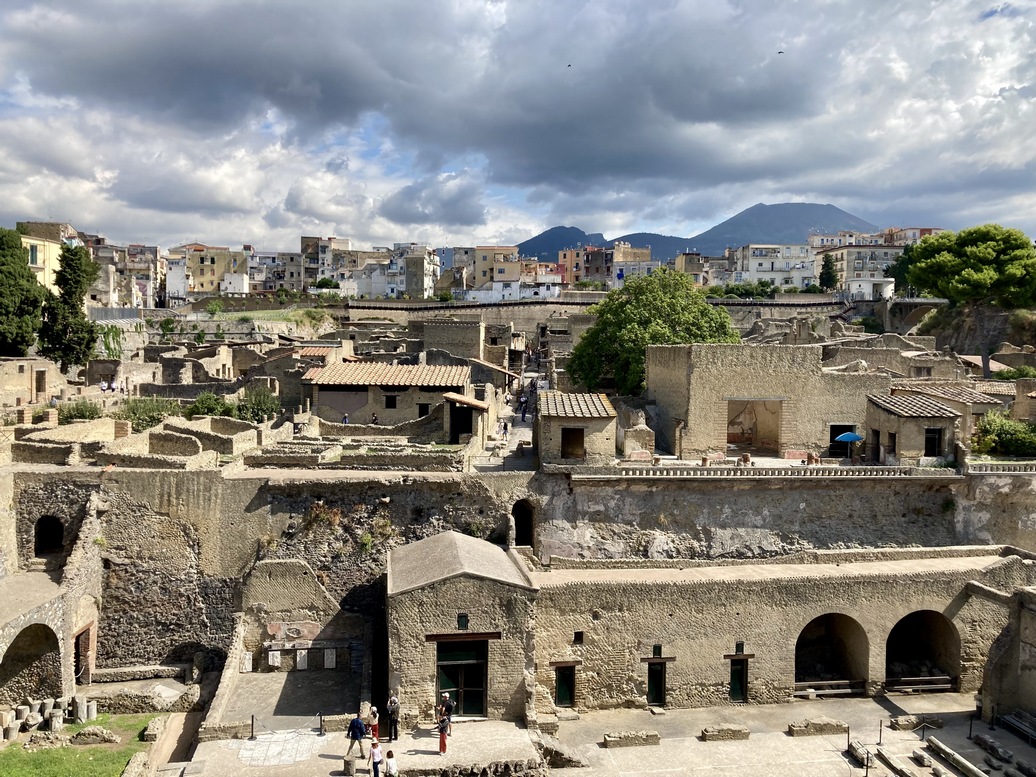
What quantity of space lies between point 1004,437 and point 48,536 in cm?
3104

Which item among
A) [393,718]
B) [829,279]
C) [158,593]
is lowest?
[393,718]

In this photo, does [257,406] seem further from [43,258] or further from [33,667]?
[43,258]

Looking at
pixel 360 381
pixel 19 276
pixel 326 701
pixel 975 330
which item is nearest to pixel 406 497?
pixel 326 701

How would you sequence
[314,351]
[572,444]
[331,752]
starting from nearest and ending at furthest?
[331,752] → [572,444] → [314,351]

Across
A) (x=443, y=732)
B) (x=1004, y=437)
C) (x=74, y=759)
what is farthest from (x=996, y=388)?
(x=74, y=759)

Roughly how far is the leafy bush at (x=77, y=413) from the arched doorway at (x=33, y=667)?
11.3 meters

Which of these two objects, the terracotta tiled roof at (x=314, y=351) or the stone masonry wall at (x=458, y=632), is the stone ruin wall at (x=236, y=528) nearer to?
the stone masonry wall at (x=458, y=632)

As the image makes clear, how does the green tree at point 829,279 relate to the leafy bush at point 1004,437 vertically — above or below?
above

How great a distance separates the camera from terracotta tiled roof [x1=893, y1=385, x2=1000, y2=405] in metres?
30.0

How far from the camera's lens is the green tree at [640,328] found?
37594 mm

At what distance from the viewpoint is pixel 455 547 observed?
1956 centimetres

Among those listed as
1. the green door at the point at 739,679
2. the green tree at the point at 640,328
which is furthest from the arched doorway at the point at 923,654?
the green tree at the point at 640,328

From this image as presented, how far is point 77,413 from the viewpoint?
30375mm

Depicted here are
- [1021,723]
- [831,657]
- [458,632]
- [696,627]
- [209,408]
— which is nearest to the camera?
[458,632]
